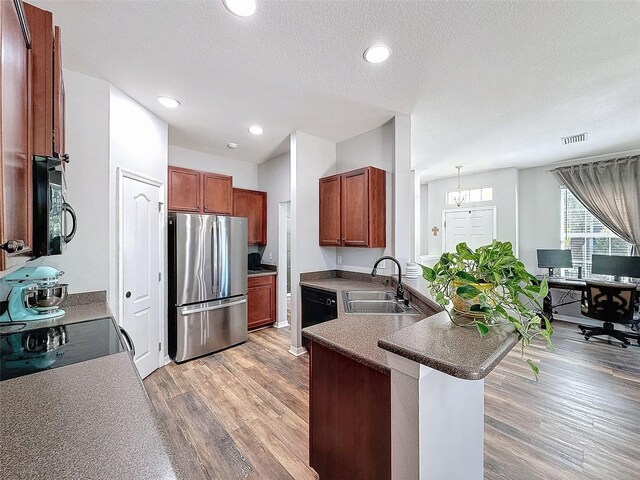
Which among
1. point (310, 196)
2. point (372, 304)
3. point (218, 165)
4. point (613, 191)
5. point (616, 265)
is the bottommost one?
point (372, 304)

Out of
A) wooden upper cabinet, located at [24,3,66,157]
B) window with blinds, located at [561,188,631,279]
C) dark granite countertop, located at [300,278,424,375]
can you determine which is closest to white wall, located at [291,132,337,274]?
dark granite countertop, located at [300,278,424,375]

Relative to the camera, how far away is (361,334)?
4.73 feet

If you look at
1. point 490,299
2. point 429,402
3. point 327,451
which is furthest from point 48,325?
point 490,299

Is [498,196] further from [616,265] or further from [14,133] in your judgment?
[14,133]

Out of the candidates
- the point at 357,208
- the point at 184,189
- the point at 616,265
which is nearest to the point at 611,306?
the point at 616,265

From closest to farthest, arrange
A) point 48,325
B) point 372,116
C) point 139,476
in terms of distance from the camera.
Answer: point 139,476 → point 48,325 → point 372,116

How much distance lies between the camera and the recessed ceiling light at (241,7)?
1.46m

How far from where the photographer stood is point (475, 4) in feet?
4.86

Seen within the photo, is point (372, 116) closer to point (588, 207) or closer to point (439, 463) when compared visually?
point (439, 463)

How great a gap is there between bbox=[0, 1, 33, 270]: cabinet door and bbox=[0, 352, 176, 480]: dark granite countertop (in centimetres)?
42

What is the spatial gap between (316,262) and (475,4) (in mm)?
2824

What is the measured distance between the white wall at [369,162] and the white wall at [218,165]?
5.52 ft

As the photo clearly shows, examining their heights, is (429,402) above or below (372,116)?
below

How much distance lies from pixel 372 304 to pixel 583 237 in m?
4.60
